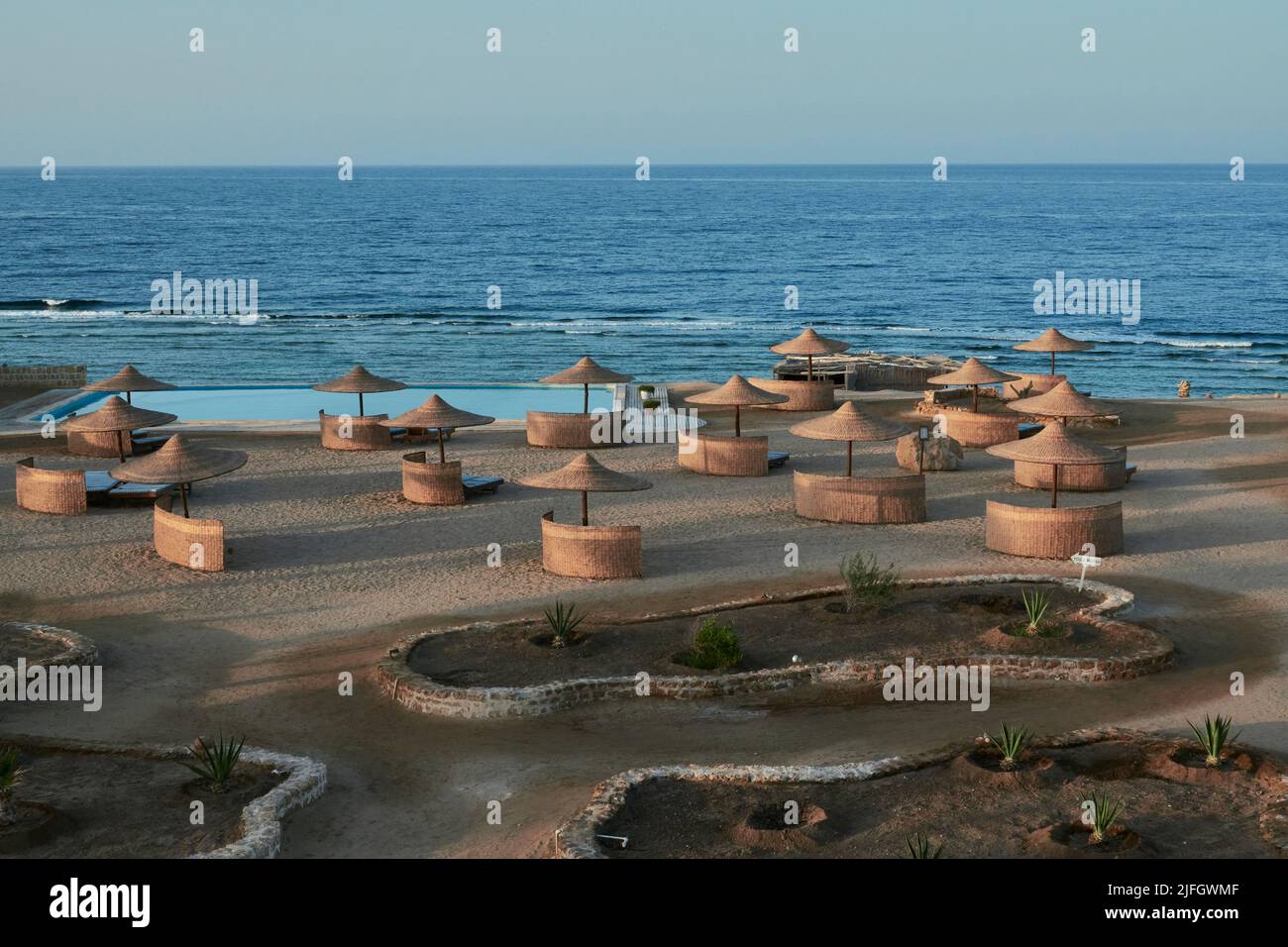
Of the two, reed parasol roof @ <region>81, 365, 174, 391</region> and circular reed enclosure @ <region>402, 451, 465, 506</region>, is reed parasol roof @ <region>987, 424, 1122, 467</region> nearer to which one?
circular reed enclosure @ <region>402, 451, 465, 506</region>

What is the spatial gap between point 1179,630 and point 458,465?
35.9 feet

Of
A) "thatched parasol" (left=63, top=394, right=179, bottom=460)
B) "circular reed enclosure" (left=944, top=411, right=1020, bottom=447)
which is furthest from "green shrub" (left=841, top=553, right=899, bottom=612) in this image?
"thatched parasol" (left=63, top=394, right=179, bottom=460)

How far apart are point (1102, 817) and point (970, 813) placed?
1019 mm

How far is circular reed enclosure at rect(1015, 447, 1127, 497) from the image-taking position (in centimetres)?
2247

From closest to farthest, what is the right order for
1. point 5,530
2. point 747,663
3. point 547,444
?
point 747,663 → point 5,530 → point 547,444

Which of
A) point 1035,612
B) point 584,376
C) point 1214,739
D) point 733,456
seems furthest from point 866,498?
point 1214,739

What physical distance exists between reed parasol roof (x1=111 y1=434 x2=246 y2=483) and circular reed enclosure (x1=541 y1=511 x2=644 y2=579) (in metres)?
4.74

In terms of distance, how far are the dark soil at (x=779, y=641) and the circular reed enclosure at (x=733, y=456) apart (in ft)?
23.8

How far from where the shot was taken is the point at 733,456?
933 inches

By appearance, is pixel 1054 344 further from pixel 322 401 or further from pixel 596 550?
pixel 322 401

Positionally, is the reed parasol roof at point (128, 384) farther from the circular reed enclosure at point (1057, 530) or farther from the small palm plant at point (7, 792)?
the small palm plant at point (7, 792)

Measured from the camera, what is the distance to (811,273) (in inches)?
3317
